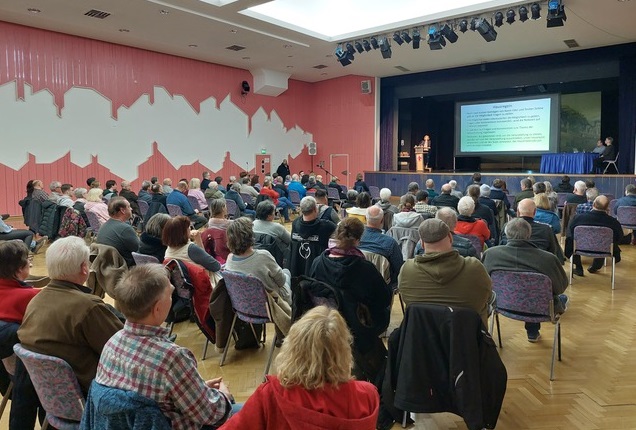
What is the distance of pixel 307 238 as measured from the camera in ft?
14.5

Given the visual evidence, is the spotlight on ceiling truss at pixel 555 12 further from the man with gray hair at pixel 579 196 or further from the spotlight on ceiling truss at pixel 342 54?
the spotlight on ceiling truss at pixel 342 54

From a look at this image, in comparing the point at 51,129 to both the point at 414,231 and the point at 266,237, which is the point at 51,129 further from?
the point at 414,231

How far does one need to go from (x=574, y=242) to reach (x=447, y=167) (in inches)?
540

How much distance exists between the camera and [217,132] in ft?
48.5

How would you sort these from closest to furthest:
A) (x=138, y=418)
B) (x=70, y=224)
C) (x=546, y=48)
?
(x=138, y=418) → (x=70, y=224) → (x=546, y=48)

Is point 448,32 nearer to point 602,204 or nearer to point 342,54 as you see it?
point 342,54

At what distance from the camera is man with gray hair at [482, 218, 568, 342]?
333 centimetres

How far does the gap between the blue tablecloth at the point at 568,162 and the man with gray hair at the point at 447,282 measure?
1199 cm

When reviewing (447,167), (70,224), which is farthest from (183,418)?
(447,167)

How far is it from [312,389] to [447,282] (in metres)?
1.32

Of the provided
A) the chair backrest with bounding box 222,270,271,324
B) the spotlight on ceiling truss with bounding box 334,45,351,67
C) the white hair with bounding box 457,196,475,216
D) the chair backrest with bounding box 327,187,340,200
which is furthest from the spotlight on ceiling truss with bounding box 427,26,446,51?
the chair backrest with bounding box 222,270,271,324

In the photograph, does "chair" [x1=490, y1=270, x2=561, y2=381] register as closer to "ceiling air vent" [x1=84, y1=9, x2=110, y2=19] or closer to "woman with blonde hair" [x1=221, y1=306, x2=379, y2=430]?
"woman with blonde hair" [x1=221, y1=306, x2=379, y2=430]

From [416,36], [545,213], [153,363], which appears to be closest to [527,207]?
[545,213]

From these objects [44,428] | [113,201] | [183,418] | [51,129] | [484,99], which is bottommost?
[44,428]
